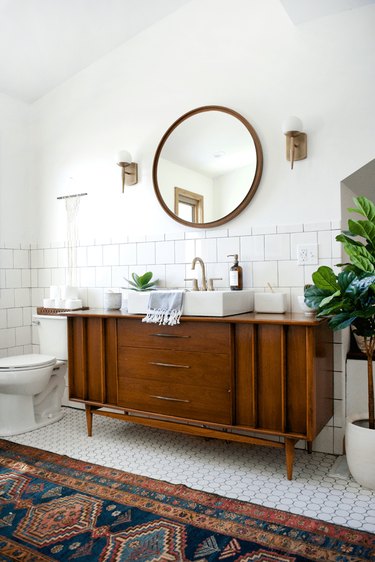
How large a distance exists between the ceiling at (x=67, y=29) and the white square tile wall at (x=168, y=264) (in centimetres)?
128

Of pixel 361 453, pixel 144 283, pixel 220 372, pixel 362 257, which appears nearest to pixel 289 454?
pixel 361 453

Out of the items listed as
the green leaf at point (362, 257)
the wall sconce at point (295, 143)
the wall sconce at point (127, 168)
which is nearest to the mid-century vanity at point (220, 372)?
the green leaf at point (362, 257)

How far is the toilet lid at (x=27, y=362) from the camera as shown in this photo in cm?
299

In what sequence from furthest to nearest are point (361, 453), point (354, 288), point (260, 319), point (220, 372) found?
point (220, 372) < point (260, 319) < point (361, 453) < point (354, 288)

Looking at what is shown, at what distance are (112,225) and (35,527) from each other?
7.04 feet

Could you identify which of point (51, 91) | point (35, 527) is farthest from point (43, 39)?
point (35, 527)

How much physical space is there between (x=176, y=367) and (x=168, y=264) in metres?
0.89

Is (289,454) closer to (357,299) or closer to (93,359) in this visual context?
(357,299)

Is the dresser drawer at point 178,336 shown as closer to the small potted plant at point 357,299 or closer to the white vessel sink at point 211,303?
the white vessel sink at point 211,303

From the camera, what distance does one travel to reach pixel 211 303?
2.47 m

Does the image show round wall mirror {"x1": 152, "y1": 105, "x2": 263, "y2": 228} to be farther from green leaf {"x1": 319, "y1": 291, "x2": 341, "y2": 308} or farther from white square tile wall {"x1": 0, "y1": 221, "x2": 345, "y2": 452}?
green leaf {"x1": 319, "y1": 291, "x2": 341, "y2": 308}

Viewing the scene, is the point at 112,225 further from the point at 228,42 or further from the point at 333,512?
the point at 333,512

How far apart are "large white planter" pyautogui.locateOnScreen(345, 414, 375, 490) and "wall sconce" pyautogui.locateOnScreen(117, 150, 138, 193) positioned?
2.18 meters

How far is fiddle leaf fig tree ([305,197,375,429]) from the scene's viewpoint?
6.94ft
